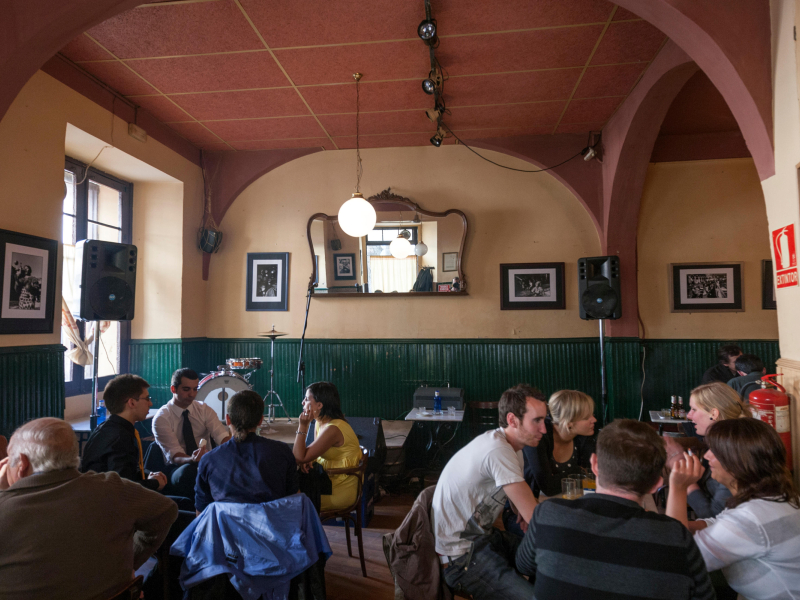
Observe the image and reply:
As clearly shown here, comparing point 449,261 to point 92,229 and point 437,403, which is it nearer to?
point 437,403

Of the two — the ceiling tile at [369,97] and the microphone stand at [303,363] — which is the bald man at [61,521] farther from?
the microphone stand at [303,363]

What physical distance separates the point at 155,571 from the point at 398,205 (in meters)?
4.49

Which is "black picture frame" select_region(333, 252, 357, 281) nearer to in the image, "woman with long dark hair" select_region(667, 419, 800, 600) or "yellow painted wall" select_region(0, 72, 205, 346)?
"yellow painted wall" select_region(0, 72, 205, 346)

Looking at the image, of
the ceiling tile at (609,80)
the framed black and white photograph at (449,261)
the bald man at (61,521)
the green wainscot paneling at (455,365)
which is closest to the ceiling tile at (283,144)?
the framed black and white photograph at (449,261)

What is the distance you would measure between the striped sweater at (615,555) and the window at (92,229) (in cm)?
462

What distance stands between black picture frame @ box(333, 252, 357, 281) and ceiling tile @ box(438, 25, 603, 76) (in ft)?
8.09

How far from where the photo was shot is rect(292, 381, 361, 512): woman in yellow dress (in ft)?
10.1

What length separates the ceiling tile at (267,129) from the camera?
5.33 m

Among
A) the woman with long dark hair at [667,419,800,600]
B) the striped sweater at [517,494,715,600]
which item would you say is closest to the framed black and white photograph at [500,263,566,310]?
the woman with long dark hair at [667,419,800,600]

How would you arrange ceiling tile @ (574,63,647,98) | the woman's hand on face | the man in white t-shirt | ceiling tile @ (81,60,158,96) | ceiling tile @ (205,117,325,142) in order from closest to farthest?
1. the woman's hand on face
2. the man in white t-shirt
3. ceiling tile @ (81,60,158,96)
4. ceiling tile @ (574,63,647,98)
5. ceiling tile @ (205,117,325,142)

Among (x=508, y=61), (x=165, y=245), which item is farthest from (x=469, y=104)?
(x=165, y=245)

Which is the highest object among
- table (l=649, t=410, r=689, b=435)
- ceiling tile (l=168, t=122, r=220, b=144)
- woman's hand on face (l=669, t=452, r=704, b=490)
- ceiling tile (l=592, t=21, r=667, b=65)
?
ceiling tile (l=168, t=122, r=220, b=144)

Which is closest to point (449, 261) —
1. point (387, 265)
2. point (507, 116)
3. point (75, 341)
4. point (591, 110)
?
point (387, 265)

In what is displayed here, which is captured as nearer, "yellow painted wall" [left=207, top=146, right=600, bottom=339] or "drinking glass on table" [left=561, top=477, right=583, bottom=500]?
"drinking glass on table" [left=561, top=477, right=583, bottom=500]
